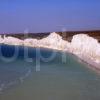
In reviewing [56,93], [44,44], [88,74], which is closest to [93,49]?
[88,74]

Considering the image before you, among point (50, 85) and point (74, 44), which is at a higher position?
point (74, 44)

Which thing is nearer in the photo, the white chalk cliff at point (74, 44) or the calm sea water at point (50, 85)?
the calm sea water at point (50, 85)

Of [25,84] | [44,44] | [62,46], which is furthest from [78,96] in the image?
[44,44]

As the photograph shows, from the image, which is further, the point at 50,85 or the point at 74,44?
the point at 74,44

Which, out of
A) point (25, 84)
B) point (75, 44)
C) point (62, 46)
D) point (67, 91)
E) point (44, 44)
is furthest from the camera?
point (44, 44)

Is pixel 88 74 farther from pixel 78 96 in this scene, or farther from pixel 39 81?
pixel 78 96

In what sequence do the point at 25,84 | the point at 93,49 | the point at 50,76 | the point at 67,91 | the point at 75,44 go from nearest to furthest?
1. the point at 67,91
2. the point at 25,84
3. the point at 50,76
4. the point at 93,49
5. the point at 75,44

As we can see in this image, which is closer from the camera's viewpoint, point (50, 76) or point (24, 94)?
point (24, 94)

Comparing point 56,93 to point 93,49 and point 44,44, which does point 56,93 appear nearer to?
point 93,49

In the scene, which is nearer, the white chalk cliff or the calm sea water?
the calm sea water
